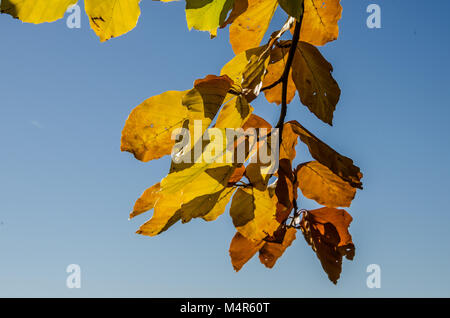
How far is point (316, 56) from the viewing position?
0.97 feet

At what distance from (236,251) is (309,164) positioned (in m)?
0.08

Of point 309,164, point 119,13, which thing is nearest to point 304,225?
point 309,164

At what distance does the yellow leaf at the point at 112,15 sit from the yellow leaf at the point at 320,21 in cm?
13

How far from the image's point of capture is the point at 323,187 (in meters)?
0.31

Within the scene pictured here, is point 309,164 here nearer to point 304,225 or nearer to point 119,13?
point 304,225

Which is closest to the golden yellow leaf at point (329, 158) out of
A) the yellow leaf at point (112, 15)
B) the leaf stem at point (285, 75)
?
the leaf stem at point (285, 75)

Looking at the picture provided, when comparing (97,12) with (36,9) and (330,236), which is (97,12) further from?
(330,236)

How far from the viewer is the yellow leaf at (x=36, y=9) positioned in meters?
0.22

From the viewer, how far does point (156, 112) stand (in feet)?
0.87

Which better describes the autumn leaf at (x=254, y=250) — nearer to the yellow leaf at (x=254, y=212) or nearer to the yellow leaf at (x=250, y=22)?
the yellow leaf at (x=254, y=212)

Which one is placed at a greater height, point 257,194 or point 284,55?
point 284,55

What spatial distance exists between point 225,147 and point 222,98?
0.03 metres

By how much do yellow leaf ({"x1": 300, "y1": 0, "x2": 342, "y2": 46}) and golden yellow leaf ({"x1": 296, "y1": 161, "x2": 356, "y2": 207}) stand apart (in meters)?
0.10

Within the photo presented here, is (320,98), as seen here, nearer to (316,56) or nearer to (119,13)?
(316,56)
